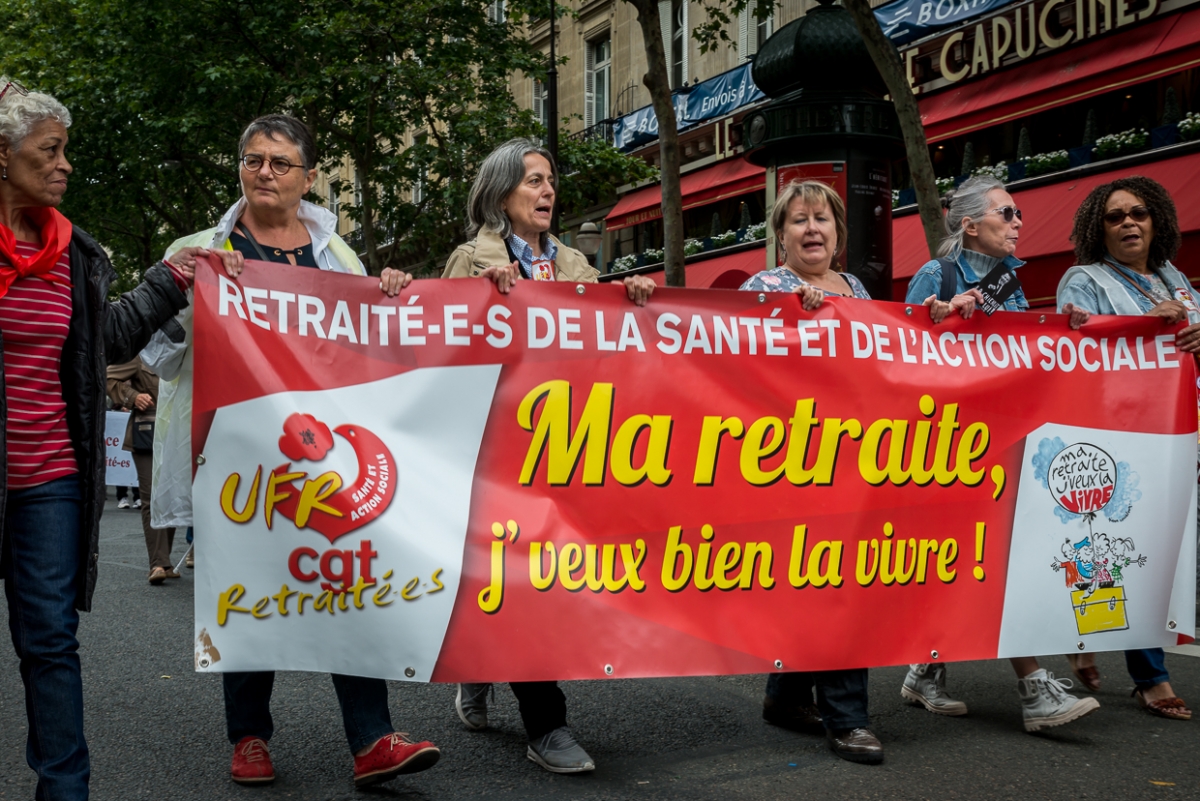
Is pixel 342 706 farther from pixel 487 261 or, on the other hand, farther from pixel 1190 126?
pixel 1190 126

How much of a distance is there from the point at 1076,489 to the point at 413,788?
2448 mm

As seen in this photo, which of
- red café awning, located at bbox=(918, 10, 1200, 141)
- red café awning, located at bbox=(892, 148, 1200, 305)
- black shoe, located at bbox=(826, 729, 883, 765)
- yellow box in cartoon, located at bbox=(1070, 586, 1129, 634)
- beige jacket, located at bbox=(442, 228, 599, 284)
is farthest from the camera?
red café awning, located at bbox=(918, 10, 1200, 141)

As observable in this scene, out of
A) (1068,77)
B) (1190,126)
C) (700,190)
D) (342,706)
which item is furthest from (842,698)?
(700,190)

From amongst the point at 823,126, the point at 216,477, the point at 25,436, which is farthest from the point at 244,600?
the point at 823,126

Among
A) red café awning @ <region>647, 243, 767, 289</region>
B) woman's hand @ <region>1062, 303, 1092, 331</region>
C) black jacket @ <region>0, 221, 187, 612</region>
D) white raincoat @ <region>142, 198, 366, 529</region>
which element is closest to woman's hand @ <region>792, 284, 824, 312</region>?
woman's hand @ <region>1062, 303, 1092, 331</region>

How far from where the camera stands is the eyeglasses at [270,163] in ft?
11.9

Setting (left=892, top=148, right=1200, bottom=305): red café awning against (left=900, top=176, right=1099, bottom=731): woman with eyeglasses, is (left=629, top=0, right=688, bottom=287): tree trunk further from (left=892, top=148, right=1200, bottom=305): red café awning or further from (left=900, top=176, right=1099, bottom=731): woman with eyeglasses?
(left=900, top=176, right=1099, bottom=731): woman with eyeglasses

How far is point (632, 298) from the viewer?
147 inches

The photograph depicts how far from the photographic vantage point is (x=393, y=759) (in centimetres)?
335

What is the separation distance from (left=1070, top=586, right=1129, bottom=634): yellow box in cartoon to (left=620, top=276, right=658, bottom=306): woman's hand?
1808 millimetres

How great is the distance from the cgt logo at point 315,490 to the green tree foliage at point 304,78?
14.7m

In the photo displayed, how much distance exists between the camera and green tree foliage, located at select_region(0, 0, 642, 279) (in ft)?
62.4

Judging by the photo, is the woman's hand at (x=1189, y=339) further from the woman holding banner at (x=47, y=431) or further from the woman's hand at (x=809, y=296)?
the woman holding banner at (x=47, y=431)

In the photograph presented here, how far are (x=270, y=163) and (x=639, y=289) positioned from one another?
1178mm
